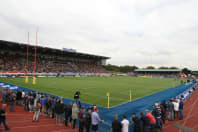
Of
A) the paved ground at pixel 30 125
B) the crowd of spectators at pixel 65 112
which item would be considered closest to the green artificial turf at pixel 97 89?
the crowd of spectators at pixel 65 112

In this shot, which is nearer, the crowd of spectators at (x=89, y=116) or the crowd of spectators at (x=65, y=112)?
the crowd of spectators at (x=89, y=116)

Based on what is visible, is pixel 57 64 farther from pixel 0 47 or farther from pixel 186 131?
pixel 186 131

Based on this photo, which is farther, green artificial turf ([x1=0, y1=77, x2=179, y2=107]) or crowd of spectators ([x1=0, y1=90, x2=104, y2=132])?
green artificial turf ([x1=0, y1=77, x2=179, y2=107])

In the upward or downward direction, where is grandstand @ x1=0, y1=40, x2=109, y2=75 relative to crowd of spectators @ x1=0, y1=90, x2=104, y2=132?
upward

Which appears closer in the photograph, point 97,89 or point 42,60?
point 97,89

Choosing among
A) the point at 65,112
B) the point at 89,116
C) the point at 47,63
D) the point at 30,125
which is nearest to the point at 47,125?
the point at 30,125

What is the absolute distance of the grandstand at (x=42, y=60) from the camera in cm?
5012

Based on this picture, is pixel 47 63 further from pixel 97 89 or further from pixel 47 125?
pixel 47 125

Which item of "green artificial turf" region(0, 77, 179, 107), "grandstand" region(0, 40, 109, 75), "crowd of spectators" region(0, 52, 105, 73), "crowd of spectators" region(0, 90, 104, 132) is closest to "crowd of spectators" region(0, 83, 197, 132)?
"crowd of spectators" region(0, 90, 104, 132)

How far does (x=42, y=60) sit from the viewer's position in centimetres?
6462

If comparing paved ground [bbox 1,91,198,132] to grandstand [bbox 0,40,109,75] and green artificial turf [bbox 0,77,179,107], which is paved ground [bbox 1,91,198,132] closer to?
green artificial turf [bbox 0,77,179,107]

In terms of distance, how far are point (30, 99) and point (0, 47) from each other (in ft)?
184

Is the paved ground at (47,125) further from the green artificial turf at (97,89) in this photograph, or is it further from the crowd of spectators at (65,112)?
the green artificial turf at (97,89)

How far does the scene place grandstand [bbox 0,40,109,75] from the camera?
50.1m
